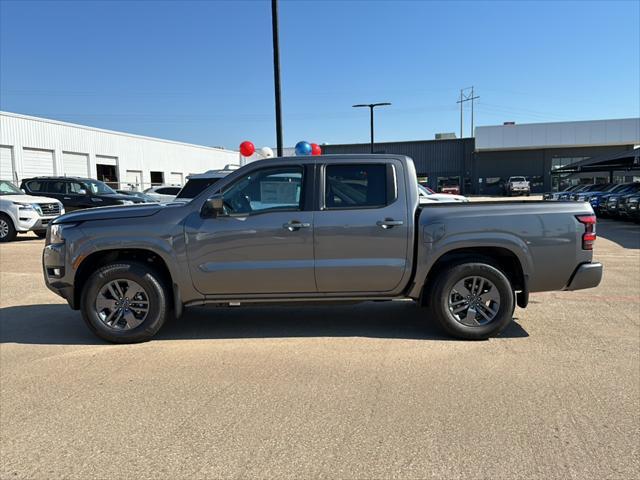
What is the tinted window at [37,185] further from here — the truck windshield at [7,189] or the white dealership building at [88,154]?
the white dealership building at [88,154]

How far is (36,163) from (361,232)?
31955 millimetres

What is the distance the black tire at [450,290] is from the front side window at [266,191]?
163 centimetres

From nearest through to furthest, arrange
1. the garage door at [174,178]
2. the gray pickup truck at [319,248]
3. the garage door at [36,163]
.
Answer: the gray pickup truck at [319,248]
the garage door at [36,163]
the garage door at [174,178]

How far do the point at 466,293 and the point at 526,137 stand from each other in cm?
4872

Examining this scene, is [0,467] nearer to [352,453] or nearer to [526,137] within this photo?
[352,453]

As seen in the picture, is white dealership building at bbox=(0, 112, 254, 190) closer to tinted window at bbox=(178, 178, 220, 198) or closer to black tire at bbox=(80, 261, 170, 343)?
tinted window at bbox=(178, 178, 220, 198)

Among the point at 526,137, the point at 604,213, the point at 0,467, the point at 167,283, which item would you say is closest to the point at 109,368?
the point at 167,283

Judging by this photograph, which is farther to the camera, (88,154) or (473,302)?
(88,154)

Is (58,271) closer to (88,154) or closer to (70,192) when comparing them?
(70,192)

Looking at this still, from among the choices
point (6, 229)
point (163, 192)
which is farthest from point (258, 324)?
point (163, 192)

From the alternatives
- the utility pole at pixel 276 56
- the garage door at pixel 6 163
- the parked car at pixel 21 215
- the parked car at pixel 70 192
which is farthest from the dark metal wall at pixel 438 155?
the utility pole at pixel 276 56

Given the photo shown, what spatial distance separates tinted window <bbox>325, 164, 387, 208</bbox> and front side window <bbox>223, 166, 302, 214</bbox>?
33cm

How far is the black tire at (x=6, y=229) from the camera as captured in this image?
13.7m

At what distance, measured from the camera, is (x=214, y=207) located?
4785 millimetres
